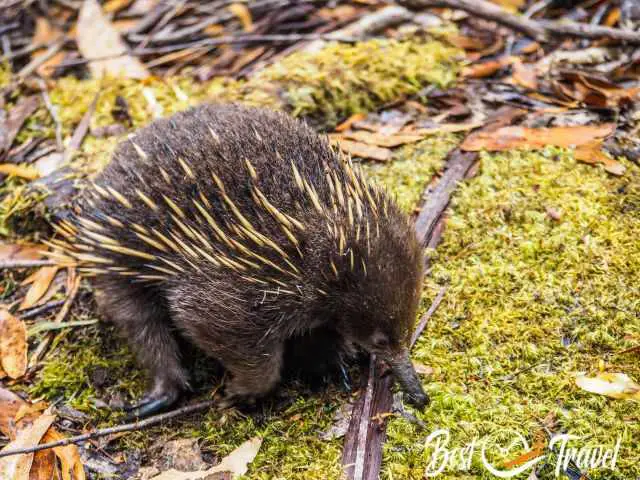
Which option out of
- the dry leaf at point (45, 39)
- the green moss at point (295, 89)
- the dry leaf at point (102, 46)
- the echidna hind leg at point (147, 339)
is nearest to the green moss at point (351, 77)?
the green moss at point (295, 89)

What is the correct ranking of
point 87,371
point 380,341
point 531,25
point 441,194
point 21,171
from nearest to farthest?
point 380,341, point 87,371, point 441,194, point 21,171, point 531,25

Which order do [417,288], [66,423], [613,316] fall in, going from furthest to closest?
[66,423], [613,316], [417,288]

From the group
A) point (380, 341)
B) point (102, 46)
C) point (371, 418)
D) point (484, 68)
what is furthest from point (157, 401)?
point (102, 46)

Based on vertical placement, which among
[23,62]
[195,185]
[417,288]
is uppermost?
[23,62]

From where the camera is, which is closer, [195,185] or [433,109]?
[195,185]

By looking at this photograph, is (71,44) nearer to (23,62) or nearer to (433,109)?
(23,62)

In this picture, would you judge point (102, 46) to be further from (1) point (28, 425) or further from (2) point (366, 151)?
(1) point (28, 425)

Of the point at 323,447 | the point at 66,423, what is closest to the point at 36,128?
the point at 66,423
